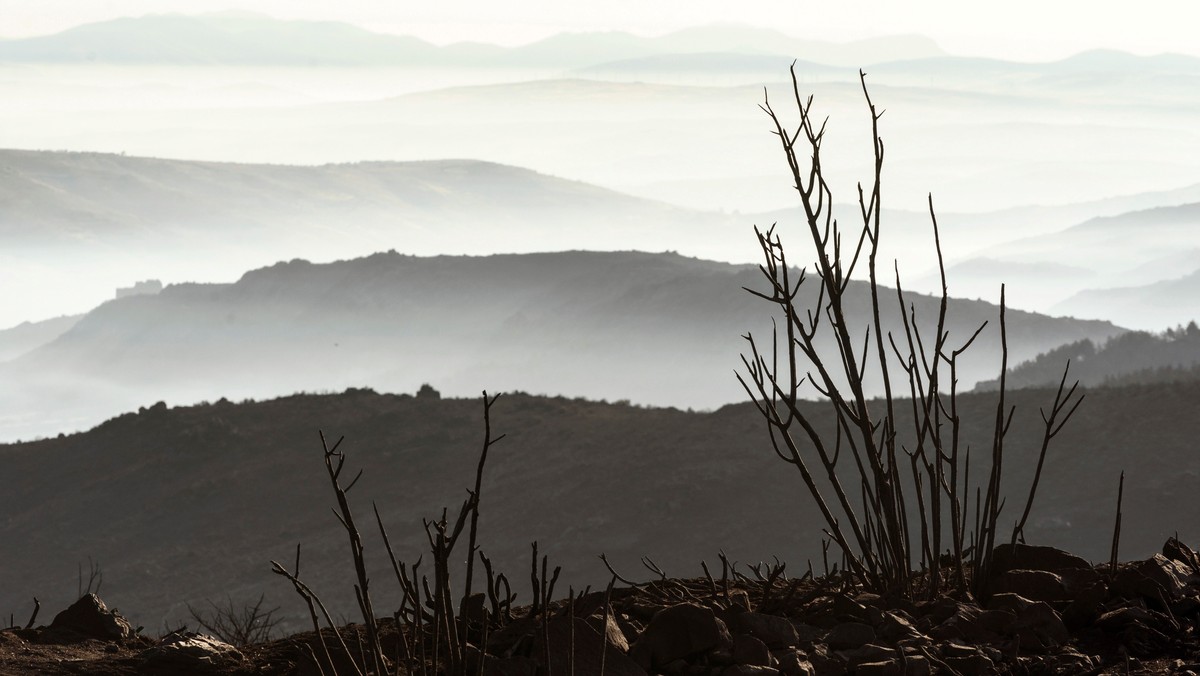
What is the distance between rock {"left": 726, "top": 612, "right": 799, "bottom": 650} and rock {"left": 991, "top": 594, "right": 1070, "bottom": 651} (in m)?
0.50

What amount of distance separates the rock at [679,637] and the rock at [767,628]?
95 millimetres

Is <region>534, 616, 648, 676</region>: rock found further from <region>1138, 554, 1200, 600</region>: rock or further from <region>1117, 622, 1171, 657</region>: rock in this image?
<region>1138, 554, 1200, 600</region>: rock

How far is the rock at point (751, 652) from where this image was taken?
2.45 metres

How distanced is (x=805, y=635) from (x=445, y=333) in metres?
75.4

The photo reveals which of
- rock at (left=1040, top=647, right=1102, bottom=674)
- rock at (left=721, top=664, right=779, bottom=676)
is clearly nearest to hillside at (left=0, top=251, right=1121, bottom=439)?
rock at (left=1040, top=647, right=1102, bottom=674)

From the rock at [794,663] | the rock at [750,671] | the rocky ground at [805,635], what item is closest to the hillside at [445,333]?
the rocky ground at [805,635]

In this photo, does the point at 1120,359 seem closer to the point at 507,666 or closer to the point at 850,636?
the point at 850,636

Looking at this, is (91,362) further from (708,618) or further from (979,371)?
(708,618)

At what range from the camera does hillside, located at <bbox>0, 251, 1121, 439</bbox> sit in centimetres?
6047

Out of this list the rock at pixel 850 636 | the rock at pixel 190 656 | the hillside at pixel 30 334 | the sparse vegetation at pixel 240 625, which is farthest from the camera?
the hillside at pixel 30 334

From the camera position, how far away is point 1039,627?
104 inches

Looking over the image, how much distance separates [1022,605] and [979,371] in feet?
165

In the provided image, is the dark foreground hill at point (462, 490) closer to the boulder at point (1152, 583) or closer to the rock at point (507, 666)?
the boulder at point (1152, 583)

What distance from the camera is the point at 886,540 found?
309 centimetres
